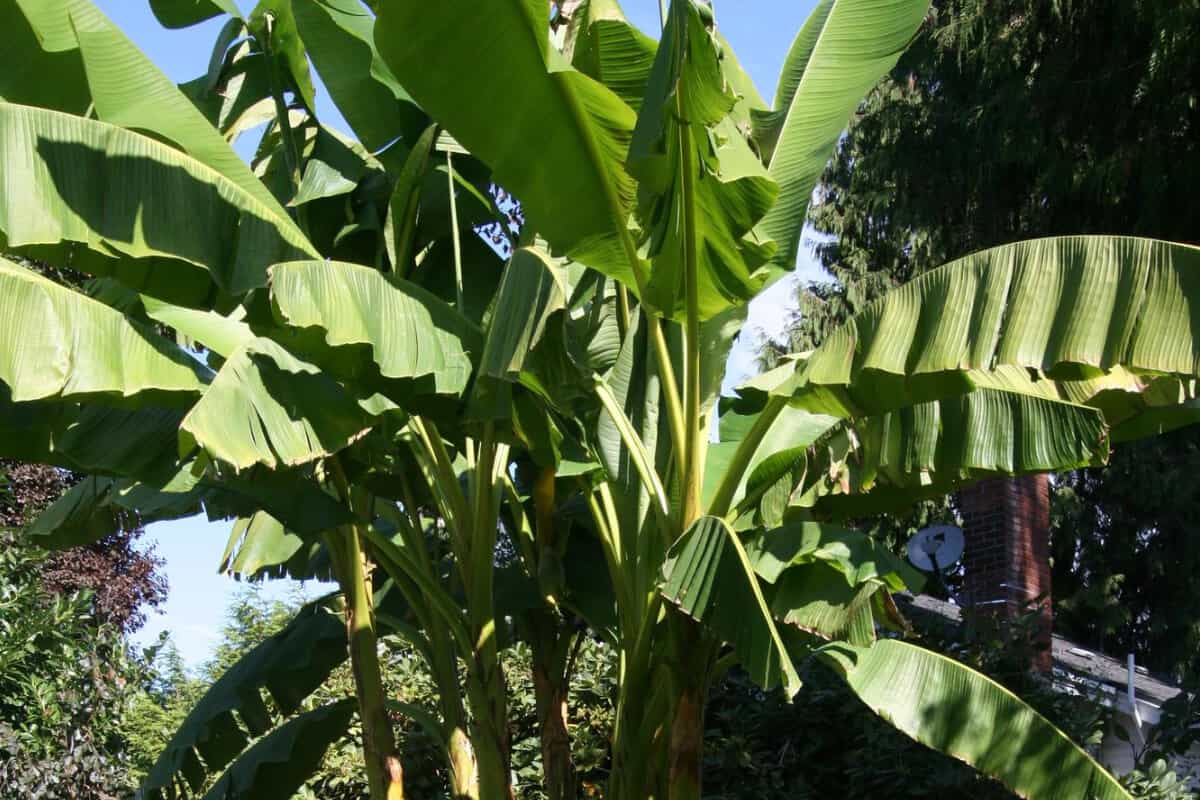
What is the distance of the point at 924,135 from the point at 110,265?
860 cm

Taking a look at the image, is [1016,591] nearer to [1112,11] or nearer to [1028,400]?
[1112,11]

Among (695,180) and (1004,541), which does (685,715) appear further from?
(1004,541)

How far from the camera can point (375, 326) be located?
16.0 feet

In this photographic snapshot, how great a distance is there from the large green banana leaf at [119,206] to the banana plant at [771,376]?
0.94 metres

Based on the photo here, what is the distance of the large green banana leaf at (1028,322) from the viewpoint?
4238mm

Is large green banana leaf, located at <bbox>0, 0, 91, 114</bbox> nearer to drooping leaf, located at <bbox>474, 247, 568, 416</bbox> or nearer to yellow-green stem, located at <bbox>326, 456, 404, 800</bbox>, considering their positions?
yellow-green stem, located at <bbox>326, 456, 404, 800</bbox>

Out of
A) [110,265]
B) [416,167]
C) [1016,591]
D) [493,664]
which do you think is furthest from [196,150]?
[1016,591]

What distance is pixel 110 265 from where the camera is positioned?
529 cm

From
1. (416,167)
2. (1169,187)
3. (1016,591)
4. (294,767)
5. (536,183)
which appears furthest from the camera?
(1016,591)

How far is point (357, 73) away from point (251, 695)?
337cm

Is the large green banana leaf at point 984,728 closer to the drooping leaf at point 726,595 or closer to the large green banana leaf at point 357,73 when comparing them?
the drooping leaf at point 726,595

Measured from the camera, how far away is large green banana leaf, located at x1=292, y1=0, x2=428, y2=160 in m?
6.16

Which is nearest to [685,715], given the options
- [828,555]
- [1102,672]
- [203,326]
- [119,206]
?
[828,555]

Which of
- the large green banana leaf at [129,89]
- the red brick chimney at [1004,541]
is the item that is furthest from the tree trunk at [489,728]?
the red brick chimney at [1004,541]
